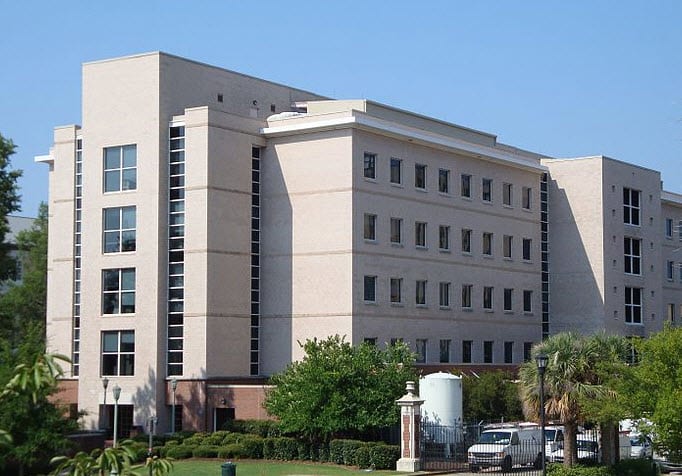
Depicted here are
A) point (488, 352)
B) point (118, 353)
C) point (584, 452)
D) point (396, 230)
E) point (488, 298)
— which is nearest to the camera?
point (584, 452)

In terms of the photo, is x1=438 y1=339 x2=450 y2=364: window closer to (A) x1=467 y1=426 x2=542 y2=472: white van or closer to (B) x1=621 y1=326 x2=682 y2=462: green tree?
(A) x1=467 y1=426 x2=542 y2=472: white van

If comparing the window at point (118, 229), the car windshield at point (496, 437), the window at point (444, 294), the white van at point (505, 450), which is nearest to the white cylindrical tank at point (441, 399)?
the white van at point (505, 450)

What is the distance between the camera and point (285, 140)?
61062 mm

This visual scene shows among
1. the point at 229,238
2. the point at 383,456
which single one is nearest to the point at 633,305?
the point at 229,238

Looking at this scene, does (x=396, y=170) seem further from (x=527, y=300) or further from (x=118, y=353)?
(x=118, y=353)

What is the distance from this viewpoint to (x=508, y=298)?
233ft

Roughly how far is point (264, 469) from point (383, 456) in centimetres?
479

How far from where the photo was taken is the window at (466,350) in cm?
6669

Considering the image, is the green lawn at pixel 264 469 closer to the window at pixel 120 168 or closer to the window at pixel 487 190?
the window at pixel 120 168

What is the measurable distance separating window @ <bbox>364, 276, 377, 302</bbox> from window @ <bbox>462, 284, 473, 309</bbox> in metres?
8.81

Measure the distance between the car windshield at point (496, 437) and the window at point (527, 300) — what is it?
88.2 feet

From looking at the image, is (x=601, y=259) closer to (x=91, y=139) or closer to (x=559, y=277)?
(x=559, y=277)

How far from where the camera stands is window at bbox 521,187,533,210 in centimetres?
7219

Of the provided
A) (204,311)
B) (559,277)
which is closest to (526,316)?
(559,277)
